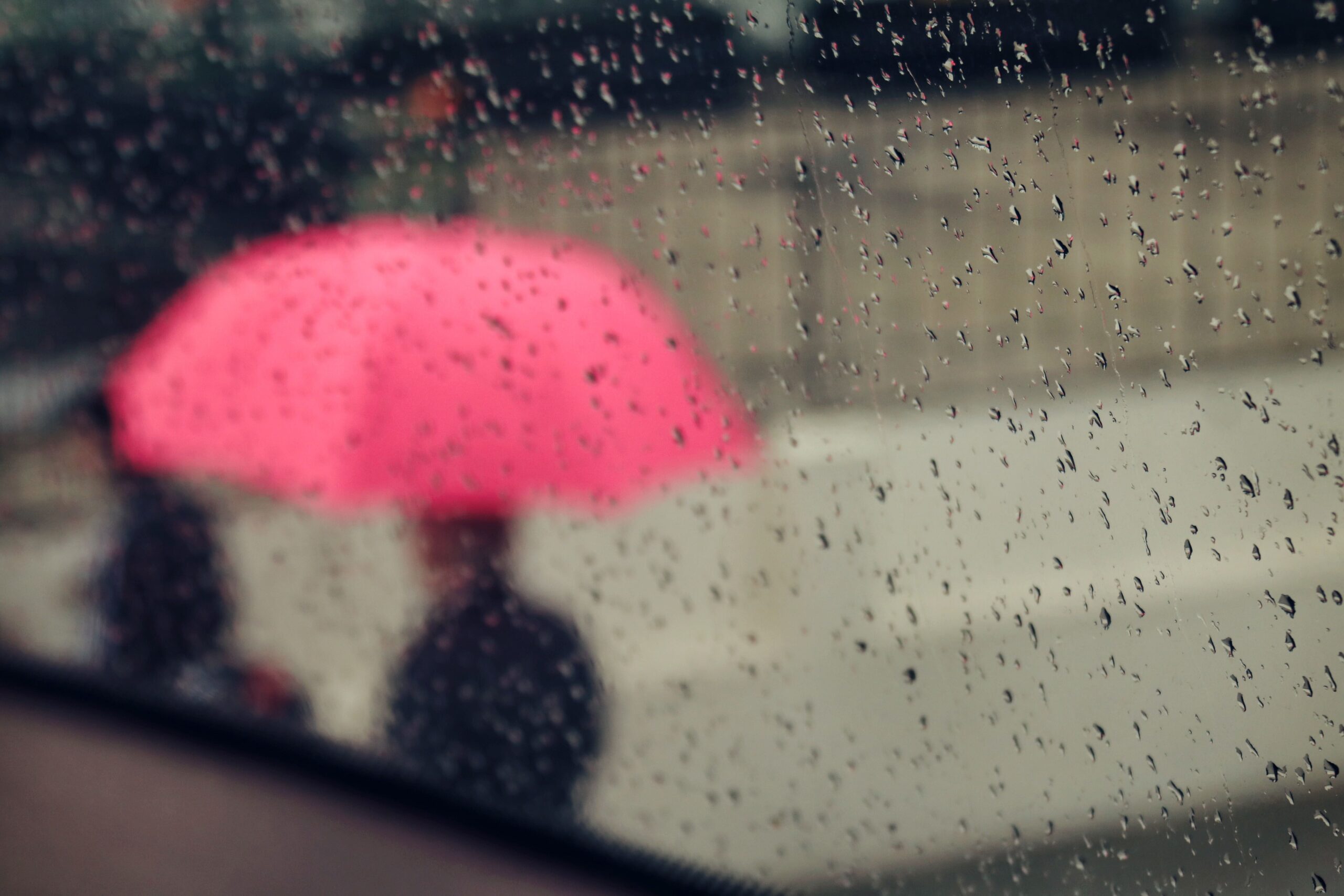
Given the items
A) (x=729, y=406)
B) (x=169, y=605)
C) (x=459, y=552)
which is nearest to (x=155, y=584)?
(x=169, y=605)

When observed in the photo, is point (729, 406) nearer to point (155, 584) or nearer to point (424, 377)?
point (424, 377)

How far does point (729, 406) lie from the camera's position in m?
1.47

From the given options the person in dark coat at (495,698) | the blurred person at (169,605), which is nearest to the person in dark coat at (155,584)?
the blurred person at (169,605)

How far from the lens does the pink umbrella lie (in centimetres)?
142

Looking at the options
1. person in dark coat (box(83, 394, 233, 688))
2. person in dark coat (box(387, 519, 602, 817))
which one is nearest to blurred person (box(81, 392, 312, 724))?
person in dark coat (box(83, 394, 233, 688))

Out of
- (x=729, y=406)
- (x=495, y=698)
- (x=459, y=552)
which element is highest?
(x=729, y=406)

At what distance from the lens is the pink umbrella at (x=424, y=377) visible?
1.42 metres

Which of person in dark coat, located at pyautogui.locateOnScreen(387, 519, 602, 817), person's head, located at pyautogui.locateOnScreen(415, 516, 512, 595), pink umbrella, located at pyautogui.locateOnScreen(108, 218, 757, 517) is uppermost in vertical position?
pink umbrella, located at pyautogui.locateOnScreen(108, 218, 757, 517)

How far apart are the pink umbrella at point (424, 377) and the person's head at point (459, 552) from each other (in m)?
0.02

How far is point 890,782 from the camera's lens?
4.66ft

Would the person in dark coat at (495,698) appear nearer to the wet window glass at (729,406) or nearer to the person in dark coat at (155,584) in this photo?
the wet window glass at (729,406)

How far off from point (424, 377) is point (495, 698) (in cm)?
43

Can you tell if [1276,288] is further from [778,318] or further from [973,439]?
[778,318]

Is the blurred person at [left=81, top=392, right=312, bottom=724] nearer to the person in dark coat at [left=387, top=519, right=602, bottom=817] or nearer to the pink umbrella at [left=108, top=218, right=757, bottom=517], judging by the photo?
the pink umbrella at [left=108, top=218, right=757, bottom=517]
